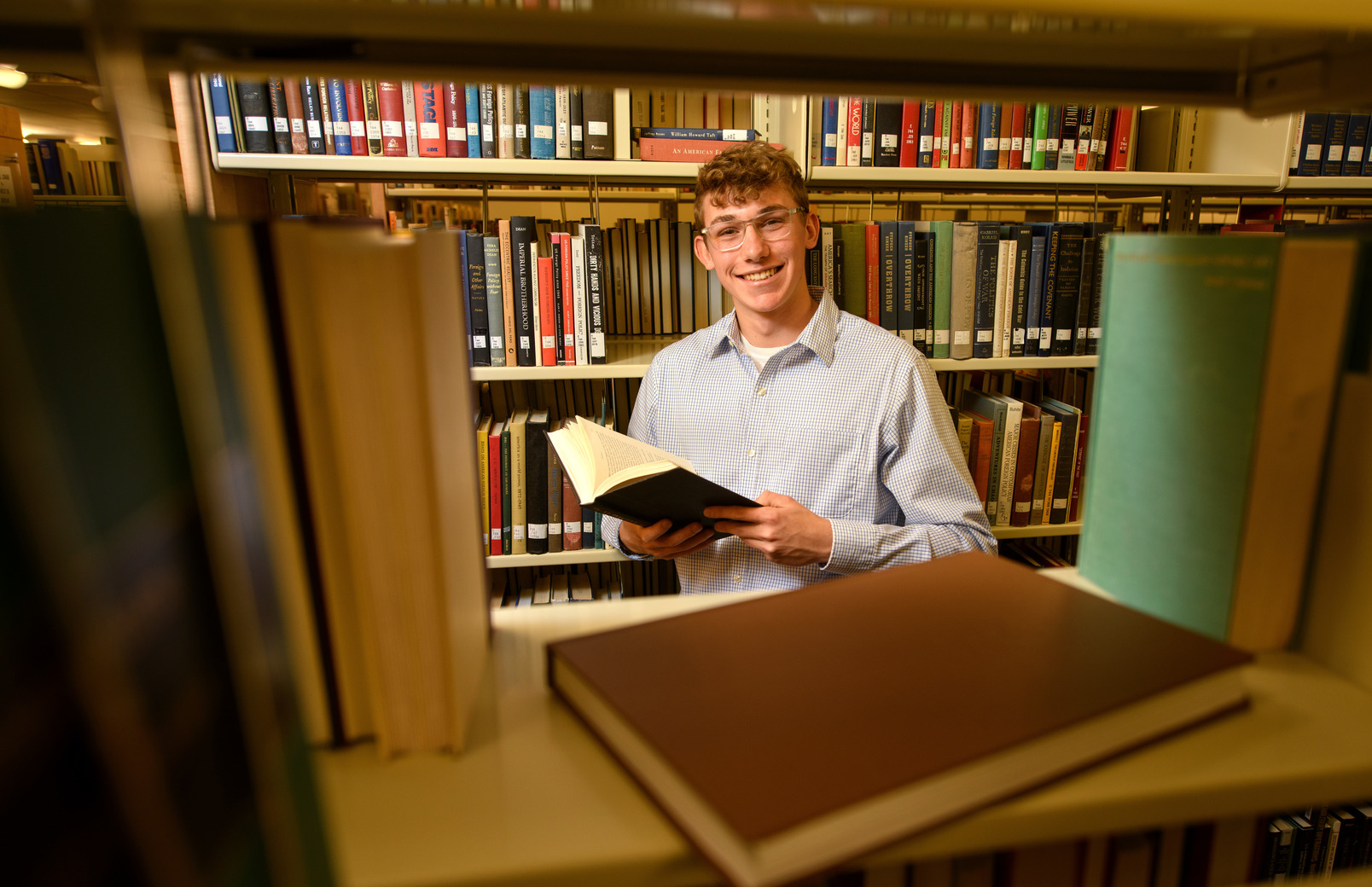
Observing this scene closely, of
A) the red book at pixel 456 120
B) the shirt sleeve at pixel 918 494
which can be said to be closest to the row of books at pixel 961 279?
the shirt sleeve at pixel 918 494

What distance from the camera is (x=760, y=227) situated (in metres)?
1.68

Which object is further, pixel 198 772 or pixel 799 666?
pixel 799 666

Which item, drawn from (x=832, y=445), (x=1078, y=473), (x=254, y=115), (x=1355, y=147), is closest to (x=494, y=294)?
(x=254, y=115)

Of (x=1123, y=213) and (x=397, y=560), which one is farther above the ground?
(x=1123, y=213)

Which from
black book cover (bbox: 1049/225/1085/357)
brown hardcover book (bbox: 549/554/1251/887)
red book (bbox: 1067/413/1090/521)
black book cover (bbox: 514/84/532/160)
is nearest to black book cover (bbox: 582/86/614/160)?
black book cover (bbox: 514/84/532/160)

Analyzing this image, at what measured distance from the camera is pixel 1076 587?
0.52 m

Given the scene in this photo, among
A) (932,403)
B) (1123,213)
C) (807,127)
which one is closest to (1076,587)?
(932,403)

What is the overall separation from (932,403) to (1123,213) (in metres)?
2.09

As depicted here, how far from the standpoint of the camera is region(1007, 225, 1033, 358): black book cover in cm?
200

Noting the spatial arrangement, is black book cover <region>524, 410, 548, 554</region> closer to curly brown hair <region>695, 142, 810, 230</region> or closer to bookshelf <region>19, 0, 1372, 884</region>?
curly brown hair <region>695, 142, 810, 230</region>

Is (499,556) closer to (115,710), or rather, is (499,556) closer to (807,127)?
(807,127)

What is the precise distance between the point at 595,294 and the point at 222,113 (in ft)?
2.94

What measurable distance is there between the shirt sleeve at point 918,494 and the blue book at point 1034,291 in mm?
571

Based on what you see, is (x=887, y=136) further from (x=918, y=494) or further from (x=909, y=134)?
(x=918, y=494)
